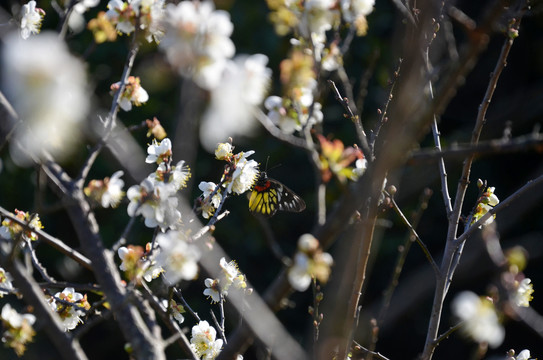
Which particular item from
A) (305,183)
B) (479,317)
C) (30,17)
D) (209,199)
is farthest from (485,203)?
(305,183)

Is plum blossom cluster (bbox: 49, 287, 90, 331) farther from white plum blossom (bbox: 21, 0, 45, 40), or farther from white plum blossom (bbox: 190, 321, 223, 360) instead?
white plum blossom (bbox: 21, 0, 45, 40)

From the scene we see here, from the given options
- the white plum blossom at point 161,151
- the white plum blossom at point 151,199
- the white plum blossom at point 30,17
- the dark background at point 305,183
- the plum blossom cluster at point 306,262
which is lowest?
the plum blossom cluster at point 306,262

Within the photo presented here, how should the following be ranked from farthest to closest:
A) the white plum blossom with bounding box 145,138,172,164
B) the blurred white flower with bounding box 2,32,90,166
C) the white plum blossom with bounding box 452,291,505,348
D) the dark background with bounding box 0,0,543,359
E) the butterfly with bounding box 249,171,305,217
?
1. the dark background with bounding box 0,0,543,359
2. the butterfly with bounding box 249,171,305,217
3. the white plum blossom with bounding box 145,138,172,164
4. the white plum blossom with bounding box 452,291,505,348
5. the blurred white flower with bounding box 2,32,90,166

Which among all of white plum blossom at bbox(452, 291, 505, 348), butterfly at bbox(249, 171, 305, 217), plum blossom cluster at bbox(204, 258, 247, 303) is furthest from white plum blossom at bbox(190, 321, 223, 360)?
butterfly at bbox(249, 171, 305, 217)

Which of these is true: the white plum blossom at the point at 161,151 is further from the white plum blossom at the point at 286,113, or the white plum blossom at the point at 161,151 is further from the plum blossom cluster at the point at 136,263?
the white plum blossom at the point at 286,113

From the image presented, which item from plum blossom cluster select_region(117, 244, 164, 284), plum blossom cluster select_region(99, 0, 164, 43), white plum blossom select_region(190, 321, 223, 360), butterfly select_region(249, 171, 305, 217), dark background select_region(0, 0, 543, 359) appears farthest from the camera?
dark background select_region(0, 0, 543, 359)

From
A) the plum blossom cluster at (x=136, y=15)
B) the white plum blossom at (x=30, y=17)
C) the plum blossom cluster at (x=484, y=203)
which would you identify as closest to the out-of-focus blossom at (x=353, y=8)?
the plum blossom cluster at (x=136, y=15)

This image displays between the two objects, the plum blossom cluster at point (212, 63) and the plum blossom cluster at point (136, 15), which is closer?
the plum blossom cluster at point (212, 63)

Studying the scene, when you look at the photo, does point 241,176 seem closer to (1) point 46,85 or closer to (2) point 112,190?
(2) point 112,190
